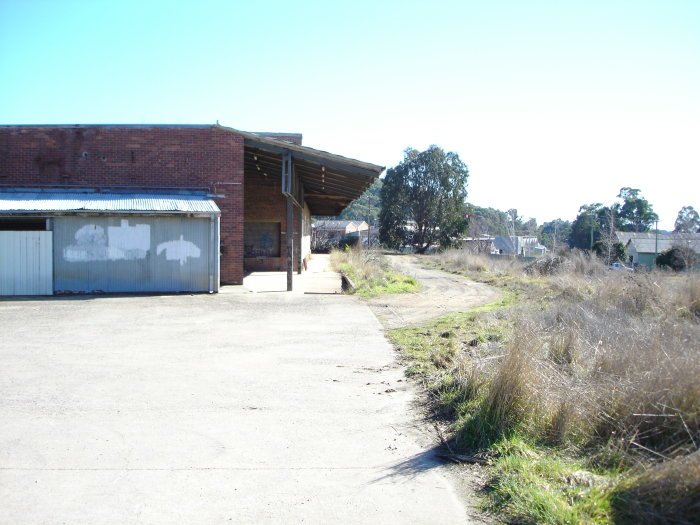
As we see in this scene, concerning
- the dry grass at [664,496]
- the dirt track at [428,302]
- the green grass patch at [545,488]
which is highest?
the dry grass at [664,496]

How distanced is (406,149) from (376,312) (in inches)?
→ 1915

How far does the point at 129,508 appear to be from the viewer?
4.46 m

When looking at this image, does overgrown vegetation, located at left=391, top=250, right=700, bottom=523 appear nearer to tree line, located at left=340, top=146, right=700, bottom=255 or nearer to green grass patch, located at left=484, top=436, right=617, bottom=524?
green grass patch, located at left=484, top=436, right=617, bottom=524

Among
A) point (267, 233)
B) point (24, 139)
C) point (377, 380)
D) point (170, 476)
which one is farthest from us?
point (267, 233)

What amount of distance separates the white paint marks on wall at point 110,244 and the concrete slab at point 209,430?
569 cm

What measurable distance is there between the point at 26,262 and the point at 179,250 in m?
4.03

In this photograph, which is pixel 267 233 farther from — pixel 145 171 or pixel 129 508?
pixel 129 508

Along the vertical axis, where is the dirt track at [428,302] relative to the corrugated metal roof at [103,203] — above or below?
below

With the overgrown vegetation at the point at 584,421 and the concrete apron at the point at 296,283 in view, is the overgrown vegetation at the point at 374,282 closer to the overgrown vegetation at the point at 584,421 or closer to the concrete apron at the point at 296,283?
the concrete apron at the point at 296,283

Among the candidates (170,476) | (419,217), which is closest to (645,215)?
(419,217)

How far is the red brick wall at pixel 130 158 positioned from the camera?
751 inches

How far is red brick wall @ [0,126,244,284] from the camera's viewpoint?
19.1 metres

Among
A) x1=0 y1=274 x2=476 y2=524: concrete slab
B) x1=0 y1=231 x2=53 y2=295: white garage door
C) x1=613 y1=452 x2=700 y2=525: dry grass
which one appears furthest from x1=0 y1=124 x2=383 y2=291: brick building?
x1=613 y1=452 x2=700 y2=525: dry grass

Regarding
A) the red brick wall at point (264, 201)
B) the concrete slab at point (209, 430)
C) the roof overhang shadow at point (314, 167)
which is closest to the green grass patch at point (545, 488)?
the concrete slab at point (209, 430)
